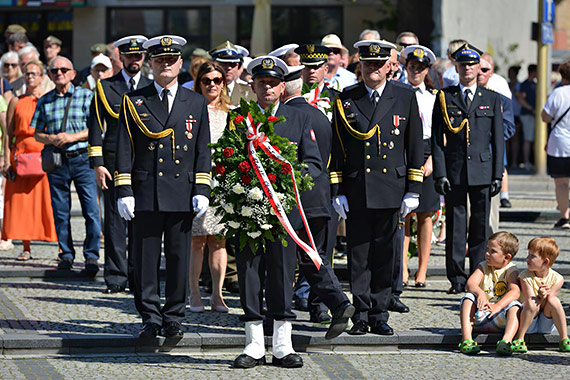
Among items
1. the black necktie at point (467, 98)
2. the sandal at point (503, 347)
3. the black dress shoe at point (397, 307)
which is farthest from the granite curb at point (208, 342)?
the black necktie at point (467, 98)

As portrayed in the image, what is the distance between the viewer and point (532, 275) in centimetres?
897

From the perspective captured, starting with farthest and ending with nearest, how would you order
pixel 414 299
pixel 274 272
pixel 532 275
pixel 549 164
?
1. pixel 549 164
2. pixel 414 299
3. pixel 532 275
4. pixel 274 272

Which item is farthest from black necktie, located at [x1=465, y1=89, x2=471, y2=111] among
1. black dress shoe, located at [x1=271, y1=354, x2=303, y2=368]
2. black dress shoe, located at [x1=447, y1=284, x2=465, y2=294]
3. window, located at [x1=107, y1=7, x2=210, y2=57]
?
window, located at [x1=107, y1=7, x2=210, y2=57]

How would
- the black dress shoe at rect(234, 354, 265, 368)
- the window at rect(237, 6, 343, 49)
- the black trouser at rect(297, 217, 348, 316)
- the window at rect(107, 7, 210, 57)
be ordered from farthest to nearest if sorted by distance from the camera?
the window at rect(107, 7, 210, 57) → the window at rect(237, 6, 343, 49) → the black trouser at rect(297, 217, 348, 316) → the black dress shoe at rect(234, 354, 265, 368)

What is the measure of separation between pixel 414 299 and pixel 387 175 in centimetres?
190

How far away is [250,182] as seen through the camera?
8.28 metres

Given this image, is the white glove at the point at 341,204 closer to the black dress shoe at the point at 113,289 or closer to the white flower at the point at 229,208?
the white flower at the point at 229,208

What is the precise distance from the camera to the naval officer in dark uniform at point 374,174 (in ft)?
30.0

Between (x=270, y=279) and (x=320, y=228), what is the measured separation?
96 cm

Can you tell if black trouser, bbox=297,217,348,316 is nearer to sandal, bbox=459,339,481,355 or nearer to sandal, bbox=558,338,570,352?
sandal, bbox=459,339,481,355

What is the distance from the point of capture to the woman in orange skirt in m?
12.9

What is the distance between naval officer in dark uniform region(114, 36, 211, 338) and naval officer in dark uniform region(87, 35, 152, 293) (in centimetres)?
185

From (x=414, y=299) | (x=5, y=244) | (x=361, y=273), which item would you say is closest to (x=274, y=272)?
(x=361, y=273)

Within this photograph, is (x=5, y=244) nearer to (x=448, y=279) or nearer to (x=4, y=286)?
(x=4, y=286)
